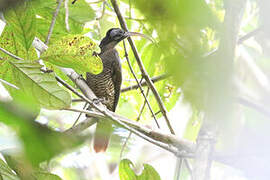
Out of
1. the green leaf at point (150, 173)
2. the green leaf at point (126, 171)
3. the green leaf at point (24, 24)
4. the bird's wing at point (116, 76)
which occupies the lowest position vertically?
the green leaf at point (126, 171)

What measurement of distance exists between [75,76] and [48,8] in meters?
0.31

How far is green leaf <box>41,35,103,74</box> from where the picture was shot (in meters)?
1.09

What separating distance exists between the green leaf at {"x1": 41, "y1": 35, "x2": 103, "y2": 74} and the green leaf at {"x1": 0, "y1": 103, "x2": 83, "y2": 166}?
2.58 ft

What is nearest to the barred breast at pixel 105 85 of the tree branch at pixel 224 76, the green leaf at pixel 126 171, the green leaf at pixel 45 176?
the green leaf at pixel 126 171

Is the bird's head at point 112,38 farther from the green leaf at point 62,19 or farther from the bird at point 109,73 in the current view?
the green leaf at point 62,19

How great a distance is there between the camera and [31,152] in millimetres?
307

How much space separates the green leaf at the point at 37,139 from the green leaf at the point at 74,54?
787 millimetres

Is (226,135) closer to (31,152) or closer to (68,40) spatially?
(31,152)

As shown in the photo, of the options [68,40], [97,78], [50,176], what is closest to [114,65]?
[97,78]

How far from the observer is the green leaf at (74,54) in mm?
1094

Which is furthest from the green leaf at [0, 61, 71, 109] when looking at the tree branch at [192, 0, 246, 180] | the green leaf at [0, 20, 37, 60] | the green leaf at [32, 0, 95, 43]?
the green leaf at [32, 0, 95, 43]

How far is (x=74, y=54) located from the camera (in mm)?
1130

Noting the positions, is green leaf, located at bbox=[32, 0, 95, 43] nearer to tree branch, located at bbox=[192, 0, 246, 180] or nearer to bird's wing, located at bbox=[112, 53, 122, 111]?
bird's wing, located at bbox=[112, 53, 122, 111]

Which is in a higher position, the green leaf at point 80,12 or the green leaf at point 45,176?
the green leaf at point 80,12
